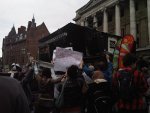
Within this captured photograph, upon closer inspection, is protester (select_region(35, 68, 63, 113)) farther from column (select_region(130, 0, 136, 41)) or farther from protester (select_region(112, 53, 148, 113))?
column (select_region(130, 0, 136, 41))

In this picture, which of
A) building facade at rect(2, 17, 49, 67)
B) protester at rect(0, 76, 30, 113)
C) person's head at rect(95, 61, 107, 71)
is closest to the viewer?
protester at rect(0, 76, 30, 113)

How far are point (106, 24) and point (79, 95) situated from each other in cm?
4682

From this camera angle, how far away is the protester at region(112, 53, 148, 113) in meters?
5.31

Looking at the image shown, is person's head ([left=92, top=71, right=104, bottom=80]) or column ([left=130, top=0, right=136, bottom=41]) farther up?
column ([left=130, top=0, right=136, bottom=41])

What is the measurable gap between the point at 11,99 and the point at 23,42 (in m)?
82.5

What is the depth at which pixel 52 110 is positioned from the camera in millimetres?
7160

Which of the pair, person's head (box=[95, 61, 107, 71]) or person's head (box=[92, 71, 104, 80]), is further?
person's head (box=[95, 61, 107, 71])

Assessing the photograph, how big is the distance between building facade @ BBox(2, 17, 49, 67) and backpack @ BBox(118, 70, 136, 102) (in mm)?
69334

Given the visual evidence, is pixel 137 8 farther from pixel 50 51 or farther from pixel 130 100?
pixel 130 100

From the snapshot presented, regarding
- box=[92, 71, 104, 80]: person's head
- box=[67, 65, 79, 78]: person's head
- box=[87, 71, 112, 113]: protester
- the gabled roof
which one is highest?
the gabled roof

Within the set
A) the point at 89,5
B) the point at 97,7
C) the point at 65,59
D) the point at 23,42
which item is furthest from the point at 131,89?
the point at 23,42

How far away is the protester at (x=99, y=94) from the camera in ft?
24.0

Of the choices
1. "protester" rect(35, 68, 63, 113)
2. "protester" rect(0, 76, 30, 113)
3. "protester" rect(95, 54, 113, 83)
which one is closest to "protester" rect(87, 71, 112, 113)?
"protester" rect(95, 54, 113, 83)

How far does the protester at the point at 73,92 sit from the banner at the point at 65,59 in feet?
2.61
